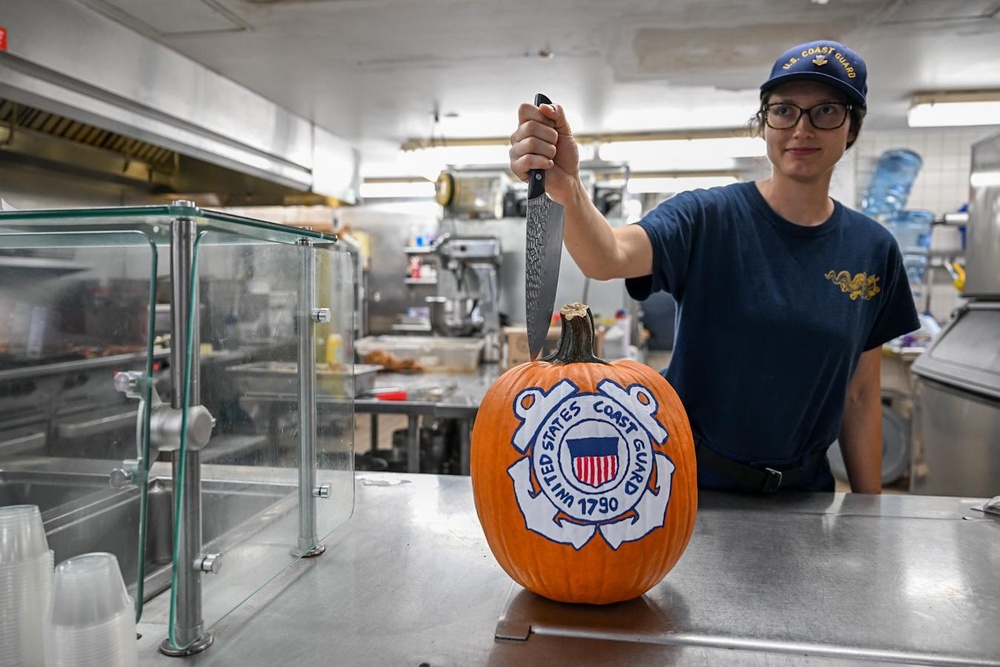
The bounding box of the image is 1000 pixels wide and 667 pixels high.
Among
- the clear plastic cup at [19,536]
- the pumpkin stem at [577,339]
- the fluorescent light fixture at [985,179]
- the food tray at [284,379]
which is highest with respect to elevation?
the fluorescent light fixture at [985,179]

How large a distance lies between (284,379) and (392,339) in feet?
12.2

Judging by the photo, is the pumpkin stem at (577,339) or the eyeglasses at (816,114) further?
the eyeglasses at (816,114)

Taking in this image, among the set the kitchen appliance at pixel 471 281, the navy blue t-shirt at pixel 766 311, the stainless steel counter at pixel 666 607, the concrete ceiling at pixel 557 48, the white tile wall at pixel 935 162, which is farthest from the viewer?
the white tile wall at pixel 935 162

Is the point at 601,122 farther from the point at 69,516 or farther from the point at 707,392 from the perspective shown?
the point at 69,516

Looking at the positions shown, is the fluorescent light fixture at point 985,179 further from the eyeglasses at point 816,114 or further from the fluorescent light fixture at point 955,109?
the fluorescent light fixture at point 955,109

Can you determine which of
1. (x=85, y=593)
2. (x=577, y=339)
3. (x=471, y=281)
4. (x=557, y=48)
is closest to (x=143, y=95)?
(x=557, y=48)

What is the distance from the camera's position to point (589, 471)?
0.78 m

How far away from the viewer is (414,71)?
4750mm

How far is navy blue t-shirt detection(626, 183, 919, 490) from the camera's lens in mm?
1380

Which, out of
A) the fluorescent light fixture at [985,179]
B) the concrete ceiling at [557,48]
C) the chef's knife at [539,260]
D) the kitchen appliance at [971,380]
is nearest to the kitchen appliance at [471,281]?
the concrete ceiling at [557,48]

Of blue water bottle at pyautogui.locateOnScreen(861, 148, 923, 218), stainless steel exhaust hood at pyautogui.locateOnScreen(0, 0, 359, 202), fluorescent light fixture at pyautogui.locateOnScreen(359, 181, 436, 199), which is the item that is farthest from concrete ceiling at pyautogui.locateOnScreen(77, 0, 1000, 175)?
fluorescent light fixture at pyautogui.locateOnScreen(359, 181, 436, 199)

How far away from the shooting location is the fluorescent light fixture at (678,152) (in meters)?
6.56

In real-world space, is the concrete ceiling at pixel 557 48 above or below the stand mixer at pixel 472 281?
above

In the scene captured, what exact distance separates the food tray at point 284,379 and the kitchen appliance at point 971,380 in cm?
242
